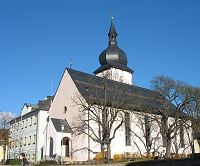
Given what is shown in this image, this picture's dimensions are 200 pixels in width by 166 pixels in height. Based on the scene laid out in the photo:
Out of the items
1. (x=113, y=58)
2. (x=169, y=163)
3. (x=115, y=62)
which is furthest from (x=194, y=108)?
(x=113, y=58)

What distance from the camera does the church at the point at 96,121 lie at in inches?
1698

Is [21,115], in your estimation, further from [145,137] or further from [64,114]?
[145,137]

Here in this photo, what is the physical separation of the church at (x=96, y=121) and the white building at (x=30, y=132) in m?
0.65

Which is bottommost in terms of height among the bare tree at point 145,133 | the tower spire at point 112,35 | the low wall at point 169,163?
the low wall at point 169,163

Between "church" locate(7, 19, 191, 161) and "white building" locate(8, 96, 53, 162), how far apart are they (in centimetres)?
65

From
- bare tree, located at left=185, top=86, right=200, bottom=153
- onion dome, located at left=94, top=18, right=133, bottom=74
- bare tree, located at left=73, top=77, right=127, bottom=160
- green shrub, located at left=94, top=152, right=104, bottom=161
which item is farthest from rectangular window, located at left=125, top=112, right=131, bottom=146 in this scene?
onion dome, located at left=94, top=18, right=133, bottom=74

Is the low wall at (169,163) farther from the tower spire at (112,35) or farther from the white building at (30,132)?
the tower spire at (112,35)

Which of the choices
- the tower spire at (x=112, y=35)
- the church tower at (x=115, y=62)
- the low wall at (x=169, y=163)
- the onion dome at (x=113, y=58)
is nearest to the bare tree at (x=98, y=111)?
the low wall at (x=169, y=163)

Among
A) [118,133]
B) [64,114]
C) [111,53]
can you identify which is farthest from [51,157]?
[111,53]

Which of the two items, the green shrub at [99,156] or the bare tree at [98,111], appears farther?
the bare tree at [98,111]

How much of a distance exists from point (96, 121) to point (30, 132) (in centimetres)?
2132

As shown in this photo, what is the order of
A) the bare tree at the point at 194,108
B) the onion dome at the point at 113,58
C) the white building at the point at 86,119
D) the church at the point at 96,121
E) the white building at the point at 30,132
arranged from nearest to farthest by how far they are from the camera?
the church at the point at 96,121 → the white building at the point at 86,119 → the bare tree at the point at 194,108 → the white building at the point at 30,132 → the onion dome at the point at 113,58

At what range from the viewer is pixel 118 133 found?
4759cm

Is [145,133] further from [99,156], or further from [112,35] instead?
[112,35]
